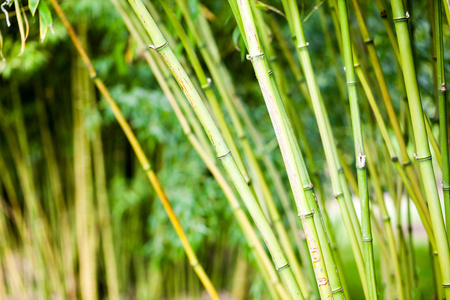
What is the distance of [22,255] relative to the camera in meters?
1.98

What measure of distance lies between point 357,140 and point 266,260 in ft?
0.96

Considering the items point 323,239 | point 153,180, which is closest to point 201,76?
point 153,180

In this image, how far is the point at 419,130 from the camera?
0.48 metres

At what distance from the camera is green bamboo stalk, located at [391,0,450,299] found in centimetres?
48

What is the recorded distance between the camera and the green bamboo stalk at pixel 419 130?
1.58 feet

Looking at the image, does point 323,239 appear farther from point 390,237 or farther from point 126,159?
point 126,159

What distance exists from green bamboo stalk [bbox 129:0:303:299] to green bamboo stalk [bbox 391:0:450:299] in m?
0.20

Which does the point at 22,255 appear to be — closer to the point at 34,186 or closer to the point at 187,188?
the point at 34,186

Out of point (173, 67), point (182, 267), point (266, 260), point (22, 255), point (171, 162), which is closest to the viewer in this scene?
point (173, 67)

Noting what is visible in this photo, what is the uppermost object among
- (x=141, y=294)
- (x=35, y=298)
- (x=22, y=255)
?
(x=22, y=255)

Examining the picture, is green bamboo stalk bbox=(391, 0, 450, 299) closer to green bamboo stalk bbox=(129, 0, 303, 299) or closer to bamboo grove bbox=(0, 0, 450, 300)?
green bamboo stalk bbox=(129, 0, 303, 299)

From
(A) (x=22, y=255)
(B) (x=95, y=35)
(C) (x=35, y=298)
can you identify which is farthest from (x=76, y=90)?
(C) (x=35, y=298)

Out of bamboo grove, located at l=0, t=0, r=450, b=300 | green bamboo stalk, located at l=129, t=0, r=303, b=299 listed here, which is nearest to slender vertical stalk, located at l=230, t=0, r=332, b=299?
green bamboo stalk, located at l=129, t=0, r=303, b=299

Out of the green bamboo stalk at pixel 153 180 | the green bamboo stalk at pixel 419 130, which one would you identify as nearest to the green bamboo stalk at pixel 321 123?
the green bamboo stalk at pixel 419 130
